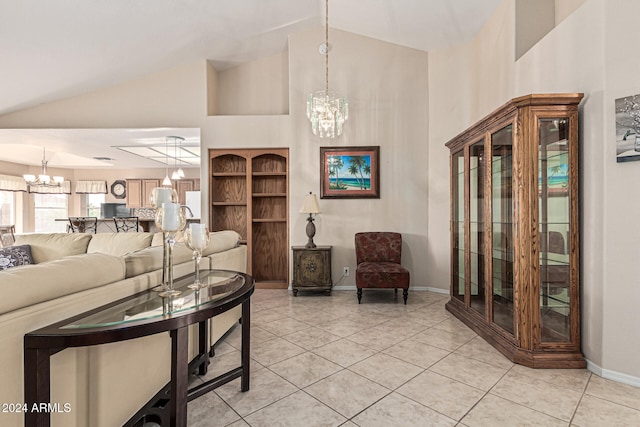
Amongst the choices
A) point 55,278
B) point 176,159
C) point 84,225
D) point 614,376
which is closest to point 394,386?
point 614,376

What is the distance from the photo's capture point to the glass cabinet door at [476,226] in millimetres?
3125

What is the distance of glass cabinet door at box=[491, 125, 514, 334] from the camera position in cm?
265

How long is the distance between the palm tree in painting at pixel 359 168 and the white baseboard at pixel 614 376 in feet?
10.7

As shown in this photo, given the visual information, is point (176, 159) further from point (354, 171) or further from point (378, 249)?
point (378, 249)

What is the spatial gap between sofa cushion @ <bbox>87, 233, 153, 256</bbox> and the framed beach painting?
8.34ft

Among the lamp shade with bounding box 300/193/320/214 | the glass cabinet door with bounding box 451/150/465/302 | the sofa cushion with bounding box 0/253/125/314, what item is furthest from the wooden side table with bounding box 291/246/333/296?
the sofa cushion with bounding box 0/253/125/314

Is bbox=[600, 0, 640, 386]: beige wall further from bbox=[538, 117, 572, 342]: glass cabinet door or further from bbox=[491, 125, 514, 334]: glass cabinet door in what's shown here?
bbox=[491, 125, 514, 334]: glass cabinet door

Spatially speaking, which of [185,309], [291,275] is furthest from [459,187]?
[185,309]

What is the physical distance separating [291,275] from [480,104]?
3587 millimetres

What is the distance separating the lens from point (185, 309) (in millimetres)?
1427

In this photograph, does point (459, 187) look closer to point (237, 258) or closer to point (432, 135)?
point (432, 135)

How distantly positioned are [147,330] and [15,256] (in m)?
2.64

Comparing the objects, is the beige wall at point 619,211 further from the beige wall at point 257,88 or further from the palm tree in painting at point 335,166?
the beige wall at point 257,88

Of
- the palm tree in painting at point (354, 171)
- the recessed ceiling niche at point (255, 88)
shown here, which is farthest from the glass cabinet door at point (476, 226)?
the recessed ceiling niche at point (255, 88)
